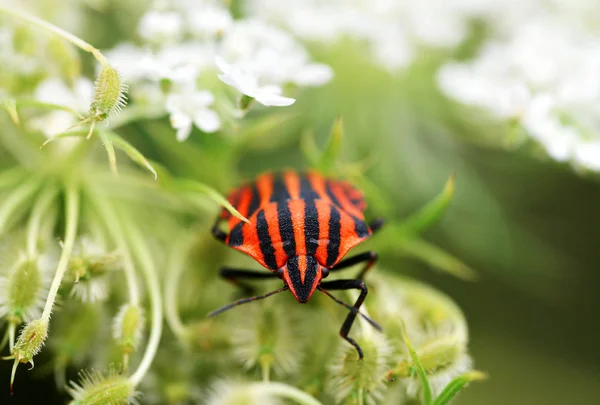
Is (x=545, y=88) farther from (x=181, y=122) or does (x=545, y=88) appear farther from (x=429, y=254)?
(x=181, y=122)

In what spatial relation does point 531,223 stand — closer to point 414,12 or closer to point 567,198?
point 567,198

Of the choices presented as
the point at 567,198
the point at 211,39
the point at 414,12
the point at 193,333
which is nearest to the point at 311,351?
the point at 193,333

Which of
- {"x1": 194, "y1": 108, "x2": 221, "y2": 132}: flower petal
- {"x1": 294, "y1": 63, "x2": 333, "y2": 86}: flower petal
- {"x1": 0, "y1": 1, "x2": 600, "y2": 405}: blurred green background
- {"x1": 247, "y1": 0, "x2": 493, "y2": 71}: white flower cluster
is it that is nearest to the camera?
{"x1": 194, "y1": 108, "x2": 221, "y2": 132}: flower petal

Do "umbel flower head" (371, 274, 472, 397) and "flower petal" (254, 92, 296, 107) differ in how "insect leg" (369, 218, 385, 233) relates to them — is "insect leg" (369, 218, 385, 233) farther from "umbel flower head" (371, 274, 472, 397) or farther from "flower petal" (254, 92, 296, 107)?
"flower petal" (254, 92, 296, 107)

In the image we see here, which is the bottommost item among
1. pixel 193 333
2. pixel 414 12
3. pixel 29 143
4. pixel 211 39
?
pixel 193 333

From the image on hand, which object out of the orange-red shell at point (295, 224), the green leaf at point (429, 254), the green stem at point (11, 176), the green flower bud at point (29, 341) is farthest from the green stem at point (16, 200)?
the green leaf at point (429, 254)

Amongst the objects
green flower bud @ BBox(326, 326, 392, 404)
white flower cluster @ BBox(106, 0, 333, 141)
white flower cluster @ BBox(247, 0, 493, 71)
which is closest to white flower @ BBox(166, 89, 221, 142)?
white flower cluster @ BBox(106, 0, 333, 141)
